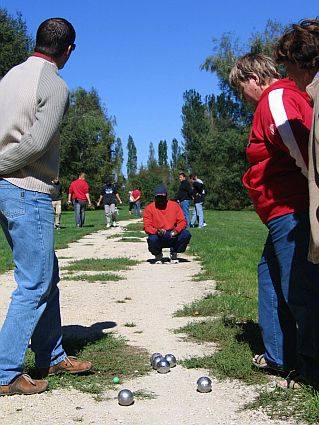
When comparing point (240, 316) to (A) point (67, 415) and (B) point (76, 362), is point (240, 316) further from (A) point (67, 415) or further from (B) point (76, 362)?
(A) point (67, 415)

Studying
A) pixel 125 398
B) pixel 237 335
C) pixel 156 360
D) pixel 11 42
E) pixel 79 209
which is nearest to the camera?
pixel 125 398

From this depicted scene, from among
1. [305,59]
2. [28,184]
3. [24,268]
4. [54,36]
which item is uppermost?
[54,36]

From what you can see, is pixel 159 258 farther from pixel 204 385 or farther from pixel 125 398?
pixel 125 398

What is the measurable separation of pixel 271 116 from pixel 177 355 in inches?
82.8

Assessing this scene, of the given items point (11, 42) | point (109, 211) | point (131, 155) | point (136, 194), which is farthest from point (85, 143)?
point (131, 155)

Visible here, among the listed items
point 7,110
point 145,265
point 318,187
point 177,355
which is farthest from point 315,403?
point 145,265

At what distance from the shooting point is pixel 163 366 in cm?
433

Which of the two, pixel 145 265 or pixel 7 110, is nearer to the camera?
pixel 7 110

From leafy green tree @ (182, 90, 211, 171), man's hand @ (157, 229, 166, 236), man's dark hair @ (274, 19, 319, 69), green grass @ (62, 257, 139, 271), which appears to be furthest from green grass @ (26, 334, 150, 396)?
leafy green tree @ (182, 90, 211, 171)

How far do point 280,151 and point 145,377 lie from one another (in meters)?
1.83

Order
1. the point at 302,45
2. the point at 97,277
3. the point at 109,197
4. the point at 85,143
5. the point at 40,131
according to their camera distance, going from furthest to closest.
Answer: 1. the point at 85,143
2. the point at 109,197
3. the point at 97,277
4. the point at 40,131
5. the point at 302,45

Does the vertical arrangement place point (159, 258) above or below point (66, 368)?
below

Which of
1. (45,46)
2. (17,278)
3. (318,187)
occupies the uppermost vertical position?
(45,46)

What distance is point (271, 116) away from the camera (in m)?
3.81
